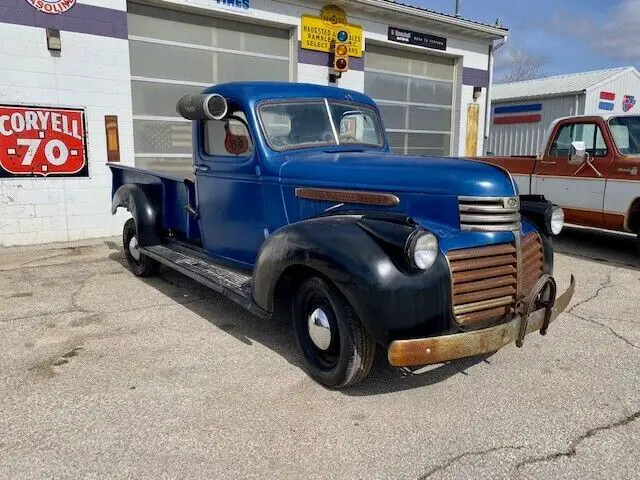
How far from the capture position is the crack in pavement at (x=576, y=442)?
2488mm

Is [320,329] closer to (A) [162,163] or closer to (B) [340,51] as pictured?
(A) [162,163]

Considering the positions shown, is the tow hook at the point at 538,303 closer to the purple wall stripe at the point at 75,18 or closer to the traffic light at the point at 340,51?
the purple wall stripe at the point at 75,18

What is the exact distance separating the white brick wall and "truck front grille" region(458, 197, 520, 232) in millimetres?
6503

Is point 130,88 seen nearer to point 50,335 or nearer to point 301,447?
point 50,335

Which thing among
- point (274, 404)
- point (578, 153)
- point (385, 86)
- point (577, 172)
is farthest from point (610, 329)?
point (385, 86)

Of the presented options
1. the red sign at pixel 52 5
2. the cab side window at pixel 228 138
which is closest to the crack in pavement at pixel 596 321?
the cab side window at pixel 228 138

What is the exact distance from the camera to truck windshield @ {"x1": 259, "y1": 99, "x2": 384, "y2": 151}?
411 centimetres

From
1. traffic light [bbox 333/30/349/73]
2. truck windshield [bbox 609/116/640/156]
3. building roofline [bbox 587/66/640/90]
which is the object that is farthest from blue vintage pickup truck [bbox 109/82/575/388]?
building roofline [bbox 587/66/640/90]

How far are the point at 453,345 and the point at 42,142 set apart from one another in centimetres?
691

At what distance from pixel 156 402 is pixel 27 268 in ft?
13.6

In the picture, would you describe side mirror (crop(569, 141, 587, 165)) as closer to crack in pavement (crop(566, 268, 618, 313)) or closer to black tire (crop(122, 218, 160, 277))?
crack in pavement (crop(566, 268, 618, 313))

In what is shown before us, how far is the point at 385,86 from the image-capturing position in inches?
442

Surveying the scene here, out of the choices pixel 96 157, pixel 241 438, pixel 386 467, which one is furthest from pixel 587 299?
pixel 96 157

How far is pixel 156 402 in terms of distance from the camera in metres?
3.04
